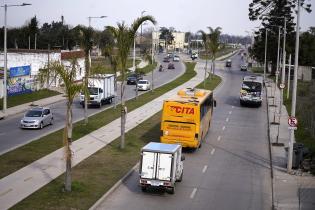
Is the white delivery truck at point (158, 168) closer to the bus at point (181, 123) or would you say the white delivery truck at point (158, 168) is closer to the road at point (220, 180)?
the road at point (220, 180)

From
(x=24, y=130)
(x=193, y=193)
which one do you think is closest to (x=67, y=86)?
(x=193, y=193)

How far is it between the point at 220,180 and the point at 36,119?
17.4 metres

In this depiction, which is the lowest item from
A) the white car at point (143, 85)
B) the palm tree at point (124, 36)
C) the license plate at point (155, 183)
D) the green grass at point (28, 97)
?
the license plate at point (155, 183)

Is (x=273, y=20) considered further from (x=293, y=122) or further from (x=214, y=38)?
(x=293, y=122)

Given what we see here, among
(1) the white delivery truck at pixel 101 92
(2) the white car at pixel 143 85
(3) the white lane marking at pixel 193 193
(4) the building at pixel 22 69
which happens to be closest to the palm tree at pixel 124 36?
(3) the white lane marking at pixel 193 193

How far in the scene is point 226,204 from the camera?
19.9 meters

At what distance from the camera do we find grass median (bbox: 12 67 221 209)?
18609 millimetres

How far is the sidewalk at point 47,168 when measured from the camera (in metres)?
19.8

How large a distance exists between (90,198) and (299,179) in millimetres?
10067

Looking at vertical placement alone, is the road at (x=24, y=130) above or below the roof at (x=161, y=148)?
below

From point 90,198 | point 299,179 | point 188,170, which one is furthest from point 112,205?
point 299,179

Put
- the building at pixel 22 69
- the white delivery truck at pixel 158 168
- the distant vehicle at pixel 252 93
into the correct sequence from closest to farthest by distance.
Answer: the white delivery truck at pixel 158 168, the distant vehicle at pixel 252 93, the building at pixel 22 69

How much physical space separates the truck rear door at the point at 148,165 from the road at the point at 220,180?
2.97ft

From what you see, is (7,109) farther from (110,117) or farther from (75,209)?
(75,209)
